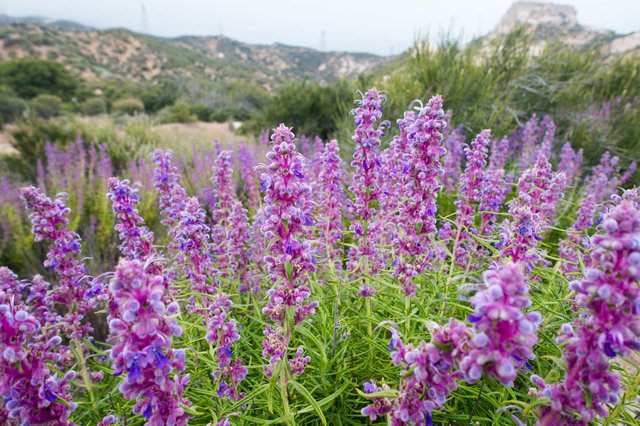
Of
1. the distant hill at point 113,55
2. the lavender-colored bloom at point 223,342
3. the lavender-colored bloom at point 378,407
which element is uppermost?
the distant hill at point 113,55

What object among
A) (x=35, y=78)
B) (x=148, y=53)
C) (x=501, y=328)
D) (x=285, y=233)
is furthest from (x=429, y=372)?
(x=148, y=53)

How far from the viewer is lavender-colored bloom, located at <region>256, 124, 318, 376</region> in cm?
196

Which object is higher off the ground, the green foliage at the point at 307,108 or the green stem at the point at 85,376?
the green foliage at the point at 307,108

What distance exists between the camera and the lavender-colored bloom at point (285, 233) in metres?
1.96

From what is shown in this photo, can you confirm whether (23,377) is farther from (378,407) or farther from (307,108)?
(307,108)

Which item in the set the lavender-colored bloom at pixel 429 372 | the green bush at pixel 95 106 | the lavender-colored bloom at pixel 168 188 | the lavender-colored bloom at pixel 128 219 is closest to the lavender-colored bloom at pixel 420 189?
the lavender-colored bloom at pixel 429 372

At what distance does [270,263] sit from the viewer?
2.07 m

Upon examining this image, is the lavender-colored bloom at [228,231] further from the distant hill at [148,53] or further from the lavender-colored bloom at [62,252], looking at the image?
the distant hill at [148,53]

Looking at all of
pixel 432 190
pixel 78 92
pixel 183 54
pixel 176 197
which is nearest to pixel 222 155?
pixel 176 197

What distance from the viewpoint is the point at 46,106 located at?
28156 mm

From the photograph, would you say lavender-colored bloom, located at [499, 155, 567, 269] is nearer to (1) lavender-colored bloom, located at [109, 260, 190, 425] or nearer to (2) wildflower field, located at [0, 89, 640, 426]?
(2) wildflower field, located at [0, 89, 640, 426]

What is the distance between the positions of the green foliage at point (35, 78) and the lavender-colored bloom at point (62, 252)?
4066 cm

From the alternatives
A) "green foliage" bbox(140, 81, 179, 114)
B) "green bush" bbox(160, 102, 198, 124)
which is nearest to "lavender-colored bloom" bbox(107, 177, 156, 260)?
"green bush" bbox(160, 102, 198, 124)

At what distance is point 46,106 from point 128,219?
34221 mm
